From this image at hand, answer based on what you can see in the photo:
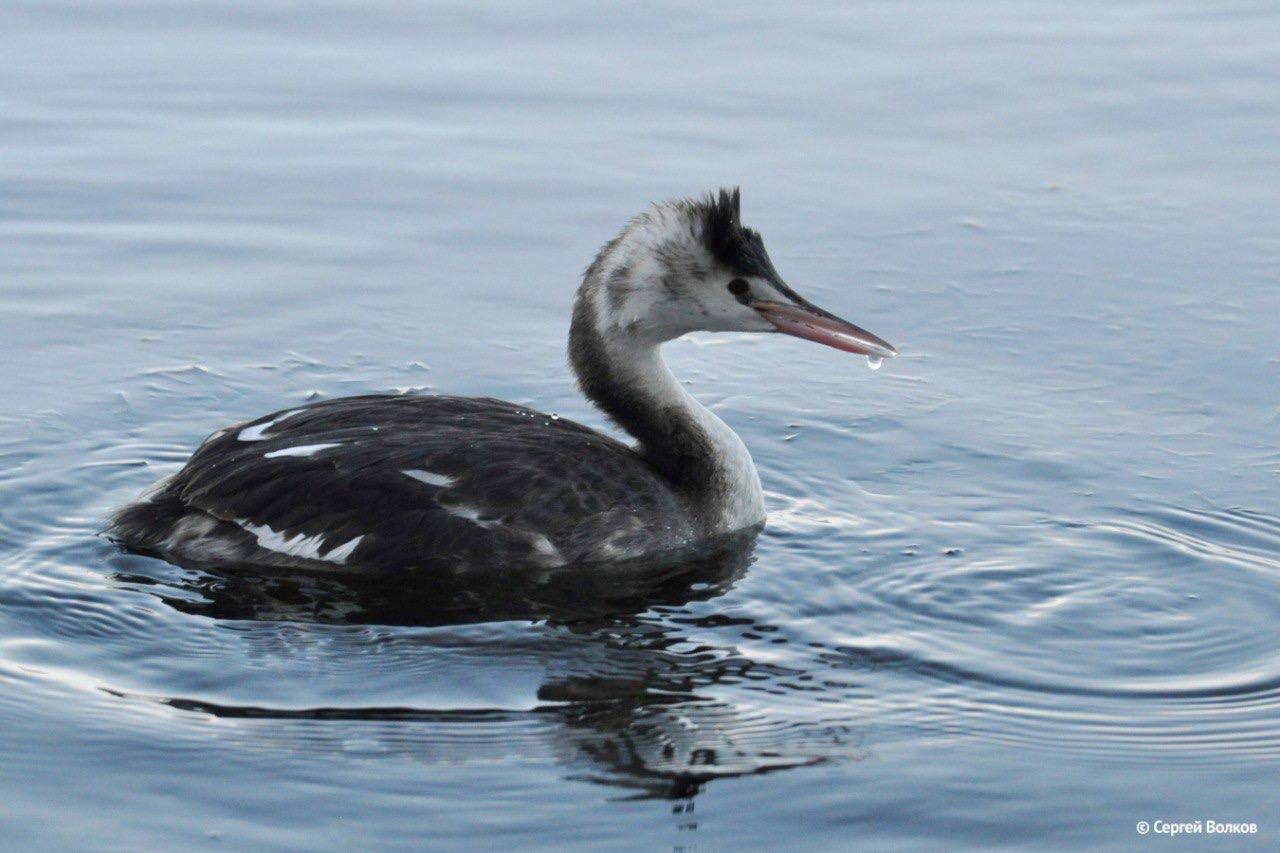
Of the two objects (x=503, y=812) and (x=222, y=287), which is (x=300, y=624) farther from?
(x=222, y=287)

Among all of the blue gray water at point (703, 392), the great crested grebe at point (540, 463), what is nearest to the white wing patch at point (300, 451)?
the great crested grebe at point (540, 463)

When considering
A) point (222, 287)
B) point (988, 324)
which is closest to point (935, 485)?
point (988, 324)

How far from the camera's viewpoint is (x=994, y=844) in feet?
20.2

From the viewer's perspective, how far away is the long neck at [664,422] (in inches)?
339

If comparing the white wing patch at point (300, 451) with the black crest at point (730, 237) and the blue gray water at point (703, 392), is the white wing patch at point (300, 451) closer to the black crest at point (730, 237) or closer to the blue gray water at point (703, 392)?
the blue gray water at point (703, 392)

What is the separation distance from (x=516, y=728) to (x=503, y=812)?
0.56 metres

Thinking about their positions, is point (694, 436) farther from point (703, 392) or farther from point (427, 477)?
point (703, 392)

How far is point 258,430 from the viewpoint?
831cm

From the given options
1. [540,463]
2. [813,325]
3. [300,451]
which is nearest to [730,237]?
[813,325]

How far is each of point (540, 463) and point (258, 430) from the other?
1.16m

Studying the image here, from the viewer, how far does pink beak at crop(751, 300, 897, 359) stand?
864cm

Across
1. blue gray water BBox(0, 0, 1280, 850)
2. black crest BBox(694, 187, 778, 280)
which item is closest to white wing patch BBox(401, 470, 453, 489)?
blue gray water BBox(0, 0, 1280, 850)

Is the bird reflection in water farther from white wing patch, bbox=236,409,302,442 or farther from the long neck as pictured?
white wing patch, bbox=236,409,302,442

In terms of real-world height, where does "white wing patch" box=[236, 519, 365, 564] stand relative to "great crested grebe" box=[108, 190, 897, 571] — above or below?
below
